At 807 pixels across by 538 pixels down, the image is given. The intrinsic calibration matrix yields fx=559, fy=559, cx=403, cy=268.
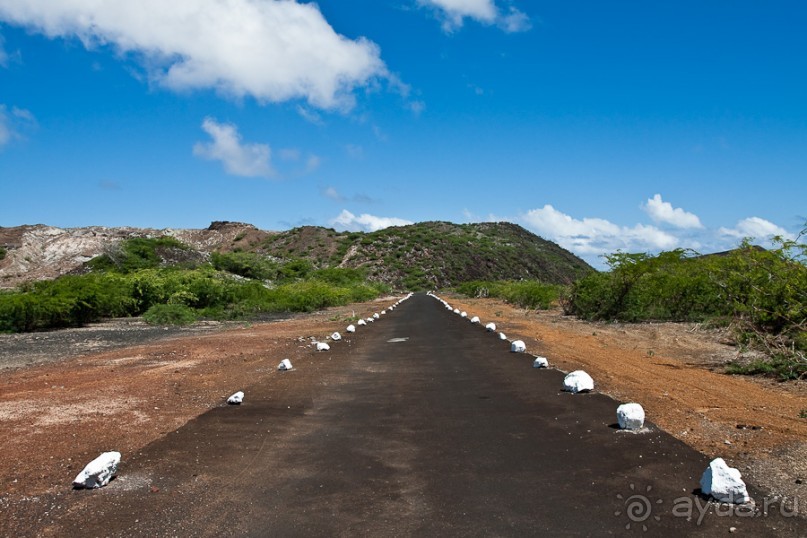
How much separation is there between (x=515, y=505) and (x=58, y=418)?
20.7 ft

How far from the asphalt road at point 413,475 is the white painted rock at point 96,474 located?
0.09 meters

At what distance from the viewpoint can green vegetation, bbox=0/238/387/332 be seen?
20391 millimetres

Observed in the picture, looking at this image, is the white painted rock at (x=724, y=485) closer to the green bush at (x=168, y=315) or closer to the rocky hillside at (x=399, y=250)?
the green bush at (x=168, y=315)

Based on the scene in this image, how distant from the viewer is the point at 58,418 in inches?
293

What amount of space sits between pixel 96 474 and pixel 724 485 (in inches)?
201

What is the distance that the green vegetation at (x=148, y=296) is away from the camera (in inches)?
803

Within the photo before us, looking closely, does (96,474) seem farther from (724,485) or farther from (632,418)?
(632,418)

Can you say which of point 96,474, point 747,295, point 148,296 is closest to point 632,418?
point 96,474

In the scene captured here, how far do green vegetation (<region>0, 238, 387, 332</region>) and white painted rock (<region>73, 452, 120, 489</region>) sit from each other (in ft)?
59.1

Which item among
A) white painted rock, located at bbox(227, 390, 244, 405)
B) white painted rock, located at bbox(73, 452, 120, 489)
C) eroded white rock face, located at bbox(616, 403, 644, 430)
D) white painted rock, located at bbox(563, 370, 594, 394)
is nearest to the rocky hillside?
white painted rock, located at bbox(227, 390, 244, 405)

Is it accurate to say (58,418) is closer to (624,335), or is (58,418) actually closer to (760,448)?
(760,448)

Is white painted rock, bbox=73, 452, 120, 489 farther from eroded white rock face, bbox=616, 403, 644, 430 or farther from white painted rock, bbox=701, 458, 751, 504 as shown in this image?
eroded white rock face, bbox=616, 403, 644, 430

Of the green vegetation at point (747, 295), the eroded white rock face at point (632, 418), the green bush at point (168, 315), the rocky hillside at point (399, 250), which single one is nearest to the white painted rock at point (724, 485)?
the eroded white rock face at point (632, 418)

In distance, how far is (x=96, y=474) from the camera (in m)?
4.84
